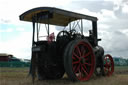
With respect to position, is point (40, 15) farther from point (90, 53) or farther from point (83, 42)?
point (90, 53)

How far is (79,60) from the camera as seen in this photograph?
28.6 feet

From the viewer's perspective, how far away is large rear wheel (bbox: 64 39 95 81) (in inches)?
316

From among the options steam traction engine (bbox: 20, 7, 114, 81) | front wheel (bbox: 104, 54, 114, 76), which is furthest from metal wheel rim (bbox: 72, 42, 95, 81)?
front wheel (bbox: 104, 54, 114, 76)

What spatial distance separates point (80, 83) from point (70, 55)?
44.8 inches

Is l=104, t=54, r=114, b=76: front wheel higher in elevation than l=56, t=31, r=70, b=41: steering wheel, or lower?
lower

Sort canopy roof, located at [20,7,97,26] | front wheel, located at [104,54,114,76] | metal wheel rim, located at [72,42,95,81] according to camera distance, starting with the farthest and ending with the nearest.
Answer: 1. front wheel, located at [104,54,114,76]
2. metal wheel rim, located at [72,42,95,81]
3. canopy roof, located at [20,7,97,26]

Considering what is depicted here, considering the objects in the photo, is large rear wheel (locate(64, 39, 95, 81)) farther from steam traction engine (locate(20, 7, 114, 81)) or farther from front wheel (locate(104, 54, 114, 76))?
front wheel (locate(104, 54, 114, 76))

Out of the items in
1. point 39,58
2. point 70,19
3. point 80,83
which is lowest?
point 80,83

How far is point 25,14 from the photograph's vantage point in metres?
9.18

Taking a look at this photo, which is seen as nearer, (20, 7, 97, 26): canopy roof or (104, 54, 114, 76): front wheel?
(20, 7, 97, 26): canopy roof

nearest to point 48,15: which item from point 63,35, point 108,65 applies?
point 63,35

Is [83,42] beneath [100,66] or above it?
above

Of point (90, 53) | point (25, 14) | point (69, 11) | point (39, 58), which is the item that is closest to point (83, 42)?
point (90, 53)

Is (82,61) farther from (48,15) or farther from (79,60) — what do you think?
(48,15)
